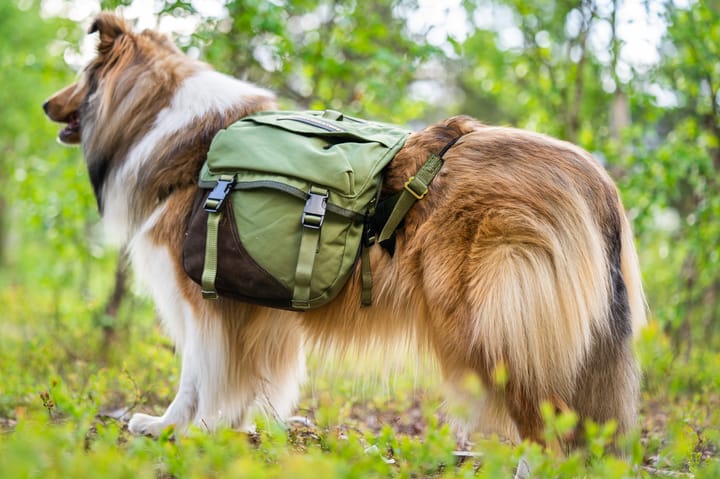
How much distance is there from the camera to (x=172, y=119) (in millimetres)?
3383

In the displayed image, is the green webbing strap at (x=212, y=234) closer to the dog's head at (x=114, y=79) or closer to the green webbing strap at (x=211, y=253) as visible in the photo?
the green webbing strap at (x=211, y=253)

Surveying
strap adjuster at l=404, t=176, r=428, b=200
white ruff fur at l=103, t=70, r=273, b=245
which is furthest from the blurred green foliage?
strap adjuster at l=404, t=176, r=428, b=200

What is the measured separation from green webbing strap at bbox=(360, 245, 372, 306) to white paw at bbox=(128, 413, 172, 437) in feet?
4.02

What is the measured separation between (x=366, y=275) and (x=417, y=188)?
0.43 metres

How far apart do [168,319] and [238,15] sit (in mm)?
2559

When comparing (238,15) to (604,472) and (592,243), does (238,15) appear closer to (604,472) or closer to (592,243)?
(592,243)

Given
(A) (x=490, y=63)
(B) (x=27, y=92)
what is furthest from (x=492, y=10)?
(B) (x=27, y=92)

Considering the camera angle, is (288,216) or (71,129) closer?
(288,216)

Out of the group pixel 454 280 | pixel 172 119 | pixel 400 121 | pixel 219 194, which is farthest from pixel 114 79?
pixel 400 121

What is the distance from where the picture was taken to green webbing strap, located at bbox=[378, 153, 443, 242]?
2.72 meters

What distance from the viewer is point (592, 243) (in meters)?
2.60

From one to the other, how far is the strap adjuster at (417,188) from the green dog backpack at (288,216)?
16cm

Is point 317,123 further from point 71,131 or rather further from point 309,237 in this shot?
point 71,131

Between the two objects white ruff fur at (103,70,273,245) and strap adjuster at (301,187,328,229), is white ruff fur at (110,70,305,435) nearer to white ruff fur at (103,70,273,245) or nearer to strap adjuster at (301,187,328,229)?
white ruff fur at (103,70,273,245)
